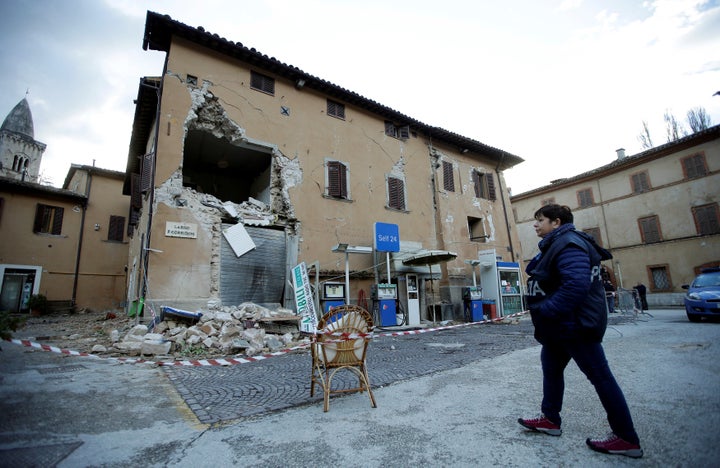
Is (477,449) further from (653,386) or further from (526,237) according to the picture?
(526,237)

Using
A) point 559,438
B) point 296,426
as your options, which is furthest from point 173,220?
point 559,438

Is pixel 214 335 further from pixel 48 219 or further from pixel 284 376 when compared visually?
pixel 48 219

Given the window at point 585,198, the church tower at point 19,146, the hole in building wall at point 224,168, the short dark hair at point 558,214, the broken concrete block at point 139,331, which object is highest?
the church tower at point 19,146

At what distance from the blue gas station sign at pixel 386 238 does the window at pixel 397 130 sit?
5.30 m

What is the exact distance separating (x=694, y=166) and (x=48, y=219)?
123ft

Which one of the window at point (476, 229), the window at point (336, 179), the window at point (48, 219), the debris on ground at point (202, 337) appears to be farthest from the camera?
the window at point (48, 219)

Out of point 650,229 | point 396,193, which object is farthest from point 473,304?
point 650,229

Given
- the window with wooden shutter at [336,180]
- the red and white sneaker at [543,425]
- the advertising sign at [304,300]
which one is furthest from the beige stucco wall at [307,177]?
the red and white sneaker at [543,425]

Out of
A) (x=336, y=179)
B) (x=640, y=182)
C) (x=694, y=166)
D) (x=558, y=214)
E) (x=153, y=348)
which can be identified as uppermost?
(x=694, y=166)

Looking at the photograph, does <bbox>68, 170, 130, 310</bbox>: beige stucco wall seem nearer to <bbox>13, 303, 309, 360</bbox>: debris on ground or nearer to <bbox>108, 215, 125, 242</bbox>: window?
<bbox>108, 215, 125, 242</bbox>: window

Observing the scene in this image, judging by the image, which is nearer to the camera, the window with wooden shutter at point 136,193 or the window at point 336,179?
the window with wooden shutter at point 136,193

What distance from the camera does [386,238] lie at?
12.0 metres

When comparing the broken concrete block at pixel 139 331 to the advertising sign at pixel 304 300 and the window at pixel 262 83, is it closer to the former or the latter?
the advertising sign at pixel 304 300

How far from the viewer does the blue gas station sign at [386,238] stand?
1181 centimetres
